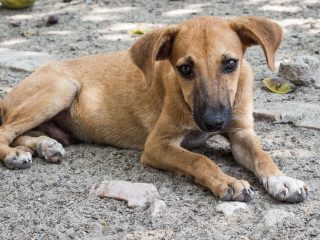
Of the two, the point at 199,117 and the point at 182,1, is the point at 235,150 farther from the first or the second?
the point at 182,1

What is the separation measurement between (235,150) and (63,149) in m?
1.33

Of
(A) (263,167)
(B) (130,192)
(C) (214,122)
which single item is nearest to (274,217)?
(A) (263,167)

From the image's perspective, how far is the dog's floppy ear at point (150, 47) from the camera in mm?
4578

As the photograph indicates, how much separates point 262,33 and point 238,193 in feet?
3.76

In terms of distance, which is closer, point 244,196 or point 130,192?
point 244,196

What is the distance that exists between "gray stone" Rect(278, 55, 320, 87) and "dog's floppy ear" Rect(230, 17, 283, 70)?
1632 millimetres

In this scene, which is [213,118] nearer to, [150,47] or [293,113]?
[150,47]

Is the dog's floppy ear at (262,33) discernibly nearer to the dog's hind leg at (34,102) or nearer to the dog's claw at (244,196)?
the dog's claw at (244,196)

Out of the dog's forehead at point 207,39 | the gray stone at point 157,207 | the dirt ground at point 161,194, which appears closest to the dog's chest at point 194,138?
the dirt ground at point 161,194

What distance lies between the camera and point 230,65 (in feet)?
14.6

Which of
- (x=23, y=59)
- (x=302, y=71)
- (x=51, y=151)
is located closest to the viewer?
(x=51, y=151)

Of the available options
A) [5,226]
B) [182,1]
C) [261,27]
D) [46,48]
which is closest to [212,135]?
[261,27]

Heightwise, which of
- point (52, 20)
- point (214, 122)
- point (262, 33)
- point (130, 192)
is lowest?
point (52, 20)

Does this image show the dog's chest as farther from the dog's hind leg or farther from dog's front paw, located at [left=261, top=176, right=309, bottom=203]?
the dog's hind leg
